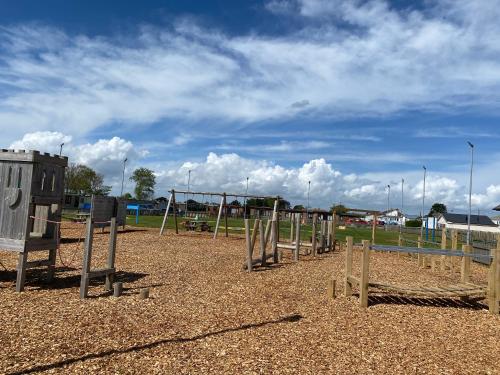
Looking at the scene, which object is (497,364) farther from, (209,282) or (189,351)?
(209,282)

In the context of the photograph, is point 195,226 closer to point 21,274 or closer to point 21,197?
point 21,197

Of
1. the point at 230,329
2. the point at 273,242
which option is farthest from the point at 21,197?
the point at 273,242

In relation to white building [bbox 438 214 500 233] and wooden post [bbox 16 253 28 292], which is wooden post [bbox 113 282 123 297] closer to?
wooden post [bbox 16 253 28 292]

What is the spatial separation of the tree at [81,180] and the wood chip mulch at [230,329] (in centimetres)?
6676

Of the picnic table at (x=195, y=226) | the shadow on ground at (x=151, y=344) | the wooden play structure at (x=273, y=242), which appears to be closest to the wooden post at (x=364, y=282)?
the shadow on ground at (x=151, y=344)

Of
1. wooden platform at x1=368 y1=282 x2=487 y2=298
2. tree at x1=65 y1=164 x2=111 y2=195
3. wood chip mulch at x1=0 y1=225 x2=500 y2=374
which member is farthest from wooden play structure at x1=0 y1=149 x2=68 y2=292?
tree at x1=65 y1=164 x2=111 y2=195

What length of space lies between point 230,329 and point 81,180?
2887 inches

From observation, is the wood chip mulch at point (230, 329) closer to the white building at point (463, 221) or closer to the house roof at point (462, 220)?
the white building at point (463, 221)

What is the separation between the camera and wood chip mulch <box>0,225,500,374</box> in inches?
198

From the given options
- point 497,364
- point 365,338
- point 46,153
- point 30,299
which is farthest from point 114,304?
point 497,364

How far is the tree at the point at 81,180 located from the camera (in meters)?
73.2

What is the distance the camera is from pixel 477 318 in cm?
795

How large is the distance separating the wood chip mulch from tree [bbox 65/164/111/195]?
66762mm

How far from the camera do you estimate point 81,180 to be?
7425 centimetres
